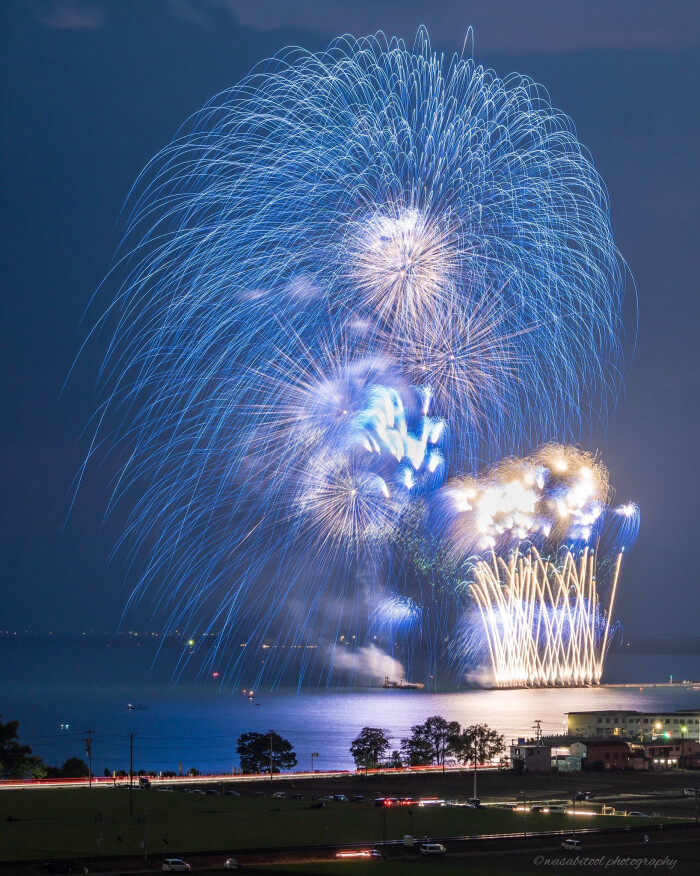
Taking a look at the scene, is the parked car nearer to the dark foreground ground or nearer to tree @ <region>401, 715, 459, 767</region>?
the dark foreground ground

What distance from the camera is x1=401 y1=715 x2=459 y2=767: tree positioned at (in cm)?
7800

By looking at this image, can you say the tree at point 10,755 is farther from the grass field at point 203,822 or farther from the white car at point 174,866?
the white car at point 174,866

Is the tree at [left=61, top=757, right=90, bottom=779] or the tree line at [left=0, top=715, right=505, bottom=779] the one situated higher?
the tree line at [left=0, top=715, right=505, bottom=779]

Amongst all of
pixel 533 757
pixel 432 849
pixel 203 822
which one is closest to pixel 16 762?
pixel 203 822

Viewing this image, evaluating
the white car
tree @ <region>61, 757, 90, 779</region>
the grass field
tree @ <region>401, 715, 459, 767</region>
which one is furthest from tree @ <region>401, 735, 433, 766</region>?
the white car

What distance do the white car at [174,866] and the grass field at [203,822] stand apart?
2.52 metres

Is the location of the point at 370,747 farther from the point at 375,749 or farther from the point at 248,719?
the point at 248,719

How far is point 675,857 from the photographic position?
39.5 m

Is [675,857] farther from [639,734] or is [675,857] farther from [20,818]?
[639,734]

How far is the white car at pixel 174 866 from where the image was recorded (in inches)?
1383

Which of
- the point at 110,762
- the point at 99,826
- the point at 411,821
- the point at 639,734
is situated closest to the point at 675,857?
the point at 411,821

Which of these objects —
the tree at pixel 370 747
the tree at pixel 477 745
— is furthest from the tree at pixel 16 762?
the tree at pixel 477 745

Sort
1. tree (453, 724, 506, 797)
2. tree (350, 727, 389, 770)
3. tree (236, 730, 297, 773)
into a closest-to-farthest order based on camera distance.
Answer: tree (453, 724, 506, 797) → tree (350, 727, 389, 770) → tree (236, 730, 297, 773)

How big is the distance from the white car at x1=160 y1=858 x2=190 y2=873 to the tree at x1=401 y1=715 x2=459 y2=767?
1666 inches
